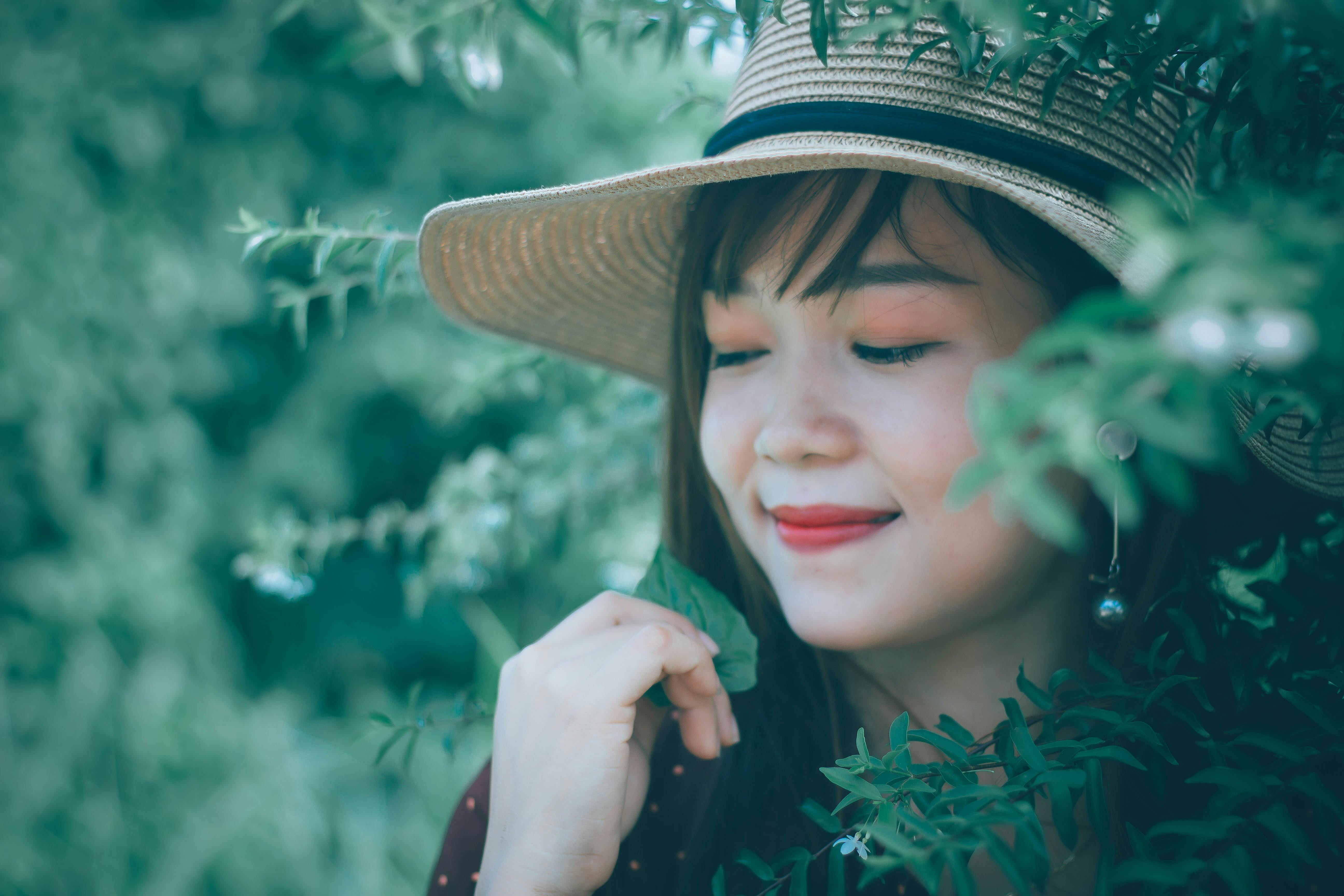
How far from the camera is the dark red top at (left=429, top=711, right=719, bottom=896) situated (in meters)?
1.13

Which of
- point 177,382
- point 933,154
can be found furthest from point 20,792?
point 933,154

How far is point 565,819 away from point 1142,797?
64 cm

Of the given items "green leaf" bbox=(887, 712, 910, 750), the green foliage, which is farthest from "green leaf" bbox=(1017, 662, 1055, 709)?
"green leaf" bbox=(887, 712, 910, 750)

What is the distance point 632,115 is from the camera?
102 inches

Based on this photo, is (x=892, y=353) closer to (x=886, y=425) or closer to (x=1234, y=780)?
(x=886, y=425)

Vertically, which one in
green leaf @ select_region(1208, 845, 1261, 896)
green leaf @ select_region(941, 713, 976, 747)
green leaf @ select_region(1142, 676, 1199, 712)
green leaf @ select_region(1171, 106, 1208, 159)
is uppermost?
green leaf @ select_region(1171, 106, 1208, 159)

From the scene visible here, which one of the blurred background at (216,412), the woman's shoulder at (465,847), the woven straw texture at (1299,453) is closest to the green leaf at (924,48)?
the woven straw texture at (1299,453)

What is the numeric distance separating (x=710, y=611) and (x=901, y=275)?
492 mm

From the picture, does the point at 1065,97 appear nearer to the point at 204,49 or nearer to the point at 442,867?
the point at 442,867

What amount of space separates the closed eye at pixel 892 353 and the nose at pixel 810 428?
55mm

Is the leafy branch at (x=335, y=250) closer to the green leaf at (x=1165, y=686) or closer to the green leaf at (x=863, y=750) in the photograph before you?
the green leaf at (x=863, y=750)

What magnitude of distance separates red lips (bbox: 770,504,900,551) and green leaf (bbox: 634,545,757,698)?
144mm

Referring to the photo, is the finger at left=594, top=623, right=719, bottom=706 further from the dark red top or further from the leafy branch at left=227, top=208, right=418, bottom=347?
A: the leafy branch at left=227, top=208, right=418, bottom=347

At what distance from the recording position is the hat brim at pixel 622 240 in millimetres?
742
